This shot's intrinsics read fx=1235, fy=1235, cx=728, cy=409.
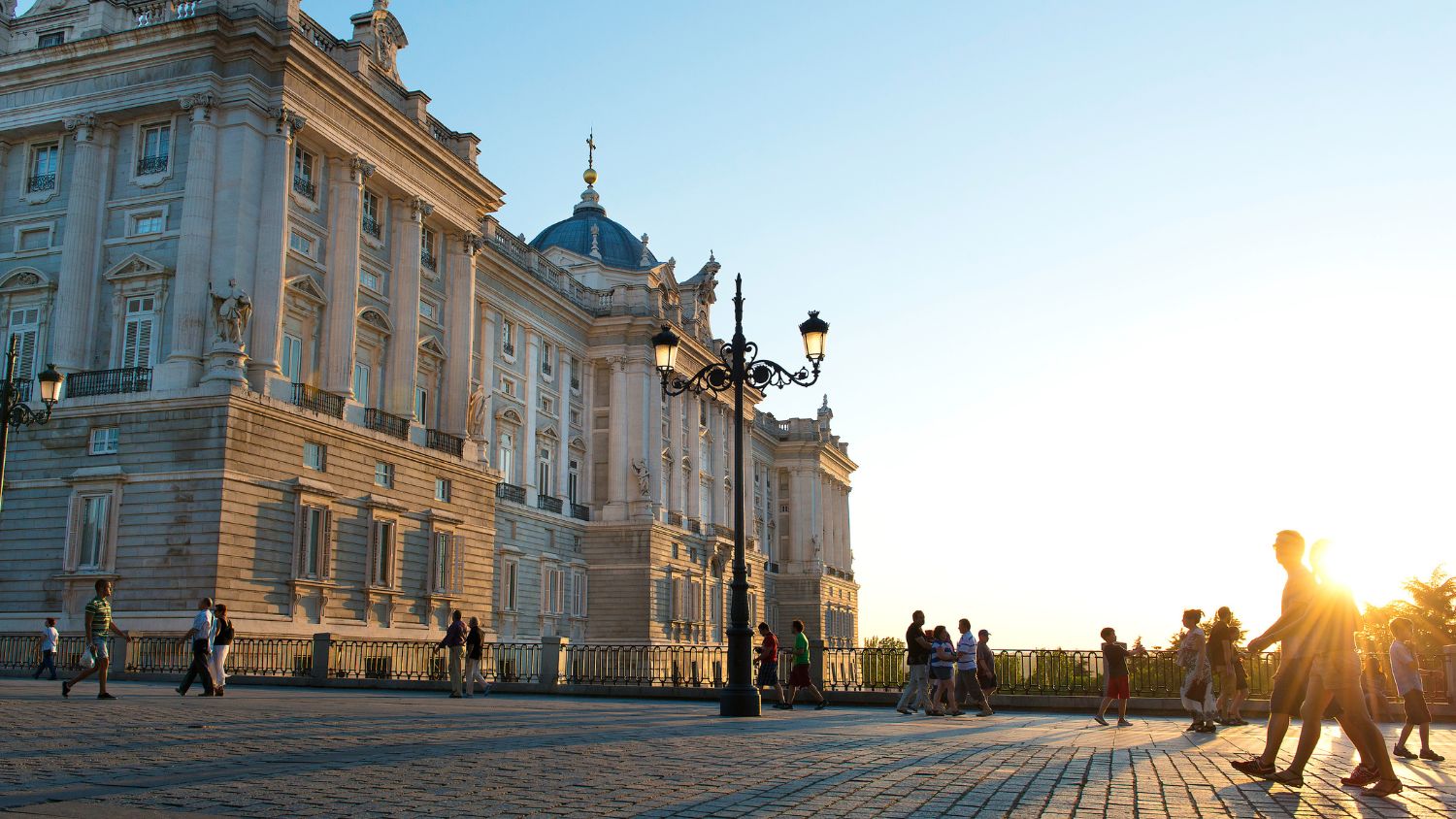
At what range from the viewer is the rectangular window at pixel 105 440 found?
32.2 metres

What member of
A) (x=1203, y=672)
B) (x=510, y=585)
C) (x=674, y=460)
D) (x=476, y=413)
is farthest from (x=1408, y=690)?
(x=674, y=460)

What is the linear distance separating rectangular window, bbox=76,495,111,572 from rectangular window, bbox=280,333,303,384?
596 centimetres

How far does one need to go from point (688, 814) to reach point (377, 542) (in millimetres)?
31089

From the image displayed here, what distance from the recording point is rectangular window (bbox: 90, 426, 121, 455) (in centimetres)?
3219

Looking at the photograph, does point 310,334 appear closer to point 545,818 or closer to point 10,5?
point 10,5

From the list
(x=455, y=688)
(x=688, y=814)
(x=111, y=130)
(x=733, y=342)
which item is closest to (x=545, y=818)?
(x=688, y=814)

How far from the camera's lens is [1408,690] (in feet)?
46.4

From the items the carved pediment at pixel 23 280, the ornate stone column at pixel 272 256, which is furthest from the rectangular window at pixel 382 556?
the carved pediment at pixel 23 280

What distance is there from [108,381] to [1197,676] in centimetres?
2783

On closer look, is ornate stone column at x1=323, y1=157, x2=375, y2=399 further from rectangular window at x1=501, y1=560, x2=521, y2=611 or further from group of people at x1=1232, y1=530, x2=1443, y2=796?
group of people at x1=1232, y1=530, x2=1443, y2=796

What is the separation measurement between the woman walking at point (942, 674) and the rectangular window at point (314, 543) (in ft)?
60.8

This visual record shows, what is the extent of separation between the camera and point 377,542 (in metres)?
A: 37.0

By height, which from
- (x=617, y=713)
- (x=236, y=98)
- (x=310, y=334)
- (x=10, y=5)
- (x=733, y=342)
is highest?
(x=10, y=5)

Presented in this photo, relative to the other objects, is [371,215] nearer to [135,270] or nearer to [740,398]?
[135,270]
